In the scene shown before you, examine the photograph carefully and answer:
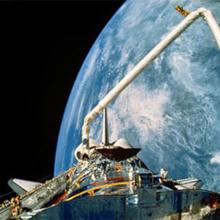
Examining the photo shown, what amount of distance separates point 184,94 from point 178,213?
13821 mm

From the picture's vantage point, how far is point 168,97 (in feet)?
54.7

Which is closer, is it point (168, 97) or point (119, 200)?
point (119, 200)

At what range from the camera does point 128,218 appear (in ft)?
9.99

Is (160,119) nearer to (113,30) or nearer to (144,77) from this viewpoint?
(144,77)

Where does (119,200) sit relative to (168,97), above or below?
below

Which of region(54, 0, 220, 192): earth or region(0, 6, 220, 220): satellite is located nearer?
region(0, 6, 220, 220): satellite

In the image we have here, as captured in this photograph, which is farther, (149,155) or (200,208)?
(149,155)

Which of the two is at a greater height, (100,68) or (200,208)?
(100,68)

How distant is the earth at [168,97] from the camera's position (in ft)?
50.6

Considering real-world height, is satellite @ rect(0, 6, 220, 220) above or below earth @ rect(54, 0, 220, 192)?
below

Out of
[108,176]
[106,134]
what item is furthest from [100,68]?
[108,176]

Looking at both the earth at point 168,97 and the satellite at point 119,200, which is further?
the earth at point 168,97

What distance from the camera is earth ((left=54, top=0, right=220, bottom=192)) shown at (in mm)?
15438

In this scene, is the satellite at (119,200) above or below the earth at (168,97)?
below
